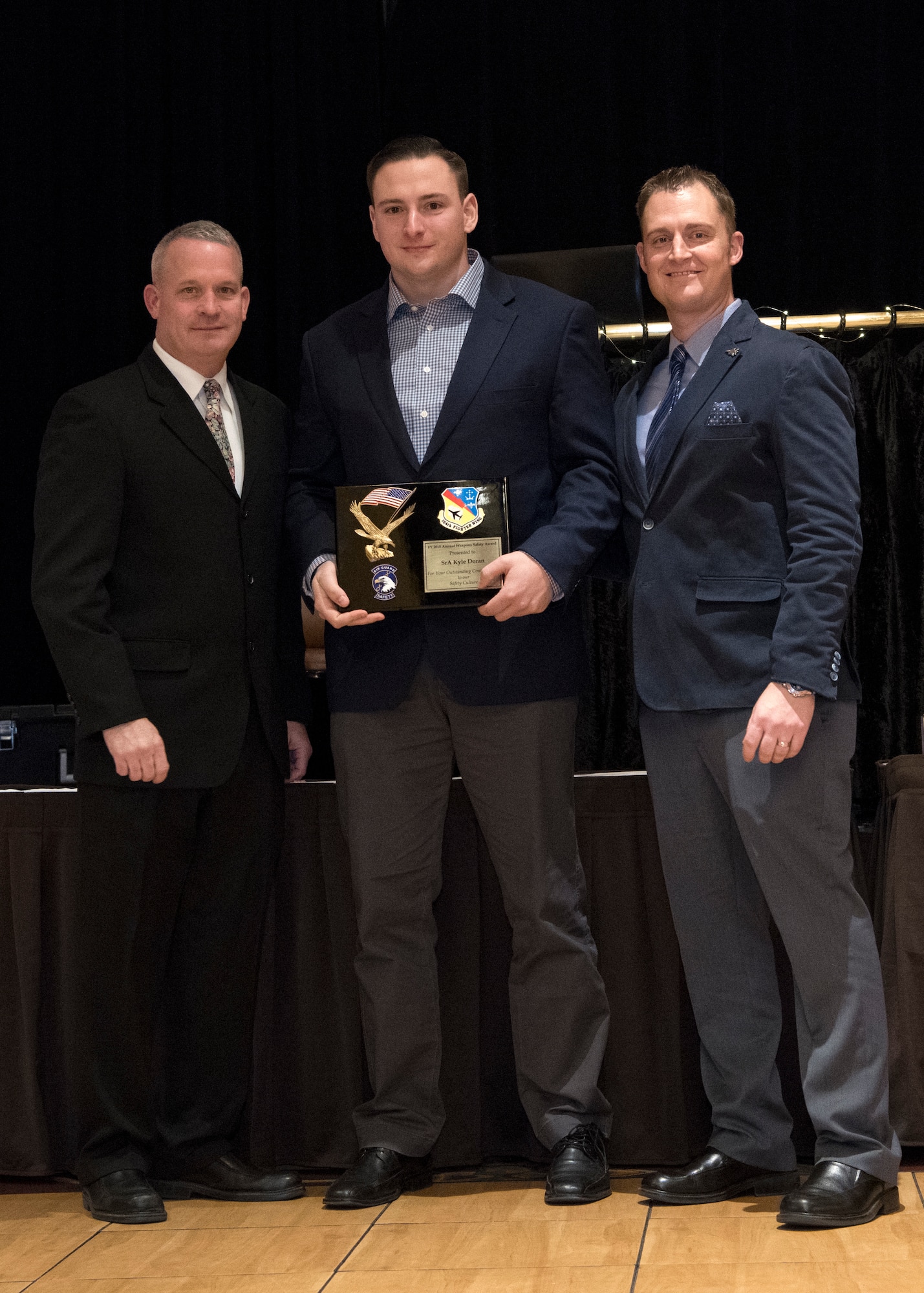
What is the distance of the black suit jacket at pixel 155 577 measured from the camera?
98.1 inches

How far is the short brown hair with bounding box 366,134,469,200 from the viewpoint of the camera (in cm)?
258

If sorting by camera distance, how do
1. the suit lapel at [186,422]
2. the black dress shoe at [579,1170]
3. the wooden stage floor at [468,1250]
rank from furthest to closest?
the suit lapel at [186,422], the black dress shoe at [579,1170], the wooden stage floor at [468,1250]

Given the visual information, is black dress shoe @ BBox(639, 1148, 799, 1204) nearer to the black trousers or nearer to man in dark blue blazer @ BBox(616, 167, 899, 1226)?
man in dark blue blazer @ BBox(616, 167, 899, 1226)

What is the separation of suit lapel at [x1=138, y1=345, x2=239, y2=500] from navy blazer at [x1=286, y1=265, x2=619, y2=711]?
0.57 ft

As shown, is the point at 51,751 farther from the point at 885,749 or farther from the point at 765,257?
the point at 765,257

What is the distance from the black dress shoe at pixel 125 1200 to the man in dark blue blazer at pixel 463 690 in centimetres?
31

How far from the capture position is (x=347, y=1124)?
2.73m

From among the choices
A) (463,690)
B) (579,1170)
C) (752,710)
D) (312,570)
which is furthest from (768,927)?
(312,570)

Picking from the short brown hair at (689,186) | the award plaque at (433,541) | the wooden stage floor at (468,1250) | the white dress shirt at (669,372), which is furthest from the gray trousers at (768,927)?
the short brown hair at (689,186)

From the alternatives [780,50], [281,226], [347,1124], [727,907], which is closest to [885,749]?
[727,907]

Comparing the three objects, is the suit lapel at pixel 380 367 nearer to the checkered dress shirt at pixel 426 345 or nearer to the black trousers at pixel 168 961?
the checkered dress shirt at pixel 426 345

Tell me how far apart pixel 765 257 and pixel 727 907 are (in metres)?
2.62

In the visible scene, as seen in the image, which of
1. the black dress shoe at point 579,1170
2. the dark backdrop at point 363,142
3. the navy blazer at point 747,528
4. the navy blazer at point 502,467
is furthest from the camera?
the dark backdrop at point 363,142

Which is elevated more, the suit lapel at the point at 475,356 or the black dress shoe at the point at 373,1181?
the suit lapel at the point at 475,356
